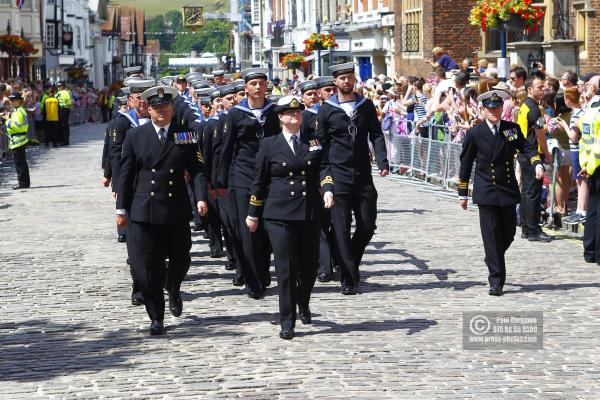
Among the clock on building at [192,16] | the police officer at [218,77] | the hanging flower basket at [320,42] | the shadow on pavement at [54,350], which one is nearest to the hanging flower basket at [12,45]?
the hanging flower basket at [320,42]

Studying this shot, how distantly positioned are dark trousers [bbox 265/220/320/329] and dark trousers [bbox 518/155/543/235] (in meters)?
5.96

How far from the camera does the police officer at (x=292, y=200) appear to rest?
10.6 metres

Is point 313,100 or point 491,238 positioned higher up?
point 313,100

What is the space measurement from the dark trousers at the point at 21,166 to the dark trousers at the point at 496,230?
14.6 m

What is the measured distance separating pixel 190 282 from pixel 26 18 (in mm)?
62171

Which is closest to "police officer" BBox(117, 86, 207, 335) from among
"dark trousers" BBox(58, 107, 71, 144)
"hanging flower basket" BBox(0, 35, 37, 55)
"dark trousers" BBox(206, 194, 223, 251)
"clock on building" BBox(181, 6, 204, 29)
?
"dark trousers" BBox(206, 194, 223, 251)

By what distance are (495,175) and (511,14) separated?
1414 cm

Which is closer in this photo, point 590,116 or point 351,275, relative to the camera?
point 351,275

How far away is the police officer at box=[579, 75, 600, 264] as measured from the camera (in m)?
14.2

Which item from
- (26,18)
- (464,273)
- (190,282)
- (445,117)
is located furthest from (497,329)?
(26,18)

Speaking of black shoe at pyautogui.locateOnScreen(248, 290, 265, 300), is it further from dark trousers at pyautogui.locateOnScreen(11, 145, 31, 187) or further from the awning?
the awning

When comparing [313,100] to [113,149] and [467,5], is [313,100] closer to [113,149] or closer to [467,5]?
[113,149]

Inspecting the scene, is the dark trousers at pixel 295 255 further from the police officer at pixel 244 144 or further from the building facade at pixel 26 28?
the building facade at pixel 26 28

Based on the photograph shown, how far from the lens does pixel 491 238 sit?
486 inches
